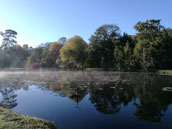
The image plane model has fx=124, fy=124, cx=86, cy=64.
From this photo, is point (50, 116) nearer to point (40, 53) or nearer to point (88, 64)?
point (88, 64)

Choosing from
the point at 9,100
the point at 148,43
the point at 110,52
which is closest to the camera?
the point at 9,100

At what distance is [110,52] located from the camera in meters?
40.3

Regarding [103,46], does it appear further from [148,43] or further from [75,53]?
[148,43]

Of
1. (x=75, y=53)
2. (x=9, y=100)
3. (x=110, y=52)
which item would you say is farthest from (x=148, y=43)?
(x=9, y=100)

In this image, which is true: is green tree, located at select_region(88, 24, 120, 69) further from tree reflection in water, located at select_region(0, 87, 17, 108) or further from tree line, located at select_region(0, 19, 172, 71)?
tree reflection in water, located at select_region(0, 87, 17, 108)

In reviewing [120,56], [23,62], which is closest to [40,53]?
[23,62]

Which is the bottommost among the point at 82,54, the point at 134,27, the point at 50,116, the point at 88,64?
the point at 50,116

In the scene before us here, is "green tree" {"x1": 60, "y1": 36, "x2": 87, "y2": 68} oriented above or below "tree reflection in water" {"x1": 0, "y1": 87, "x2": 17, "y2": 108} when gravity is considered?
above

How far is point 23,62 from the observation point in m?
56.8

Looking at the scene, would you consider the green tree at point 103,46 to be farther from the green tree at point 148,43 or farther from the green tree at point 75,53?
the green tree at point 148,43

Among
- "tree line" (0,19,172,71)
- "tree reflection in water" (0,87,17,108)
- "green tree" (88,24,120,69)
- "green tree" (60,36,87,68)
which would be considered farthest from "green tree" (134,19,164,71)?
"tree reflection in water" (0,87,17,108)

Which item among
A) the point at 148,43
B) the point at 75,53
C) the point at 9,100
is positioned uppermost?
the point at 148,43

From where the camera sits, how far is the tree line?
31812mm

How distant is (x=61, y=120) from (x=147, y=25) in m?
35.3
